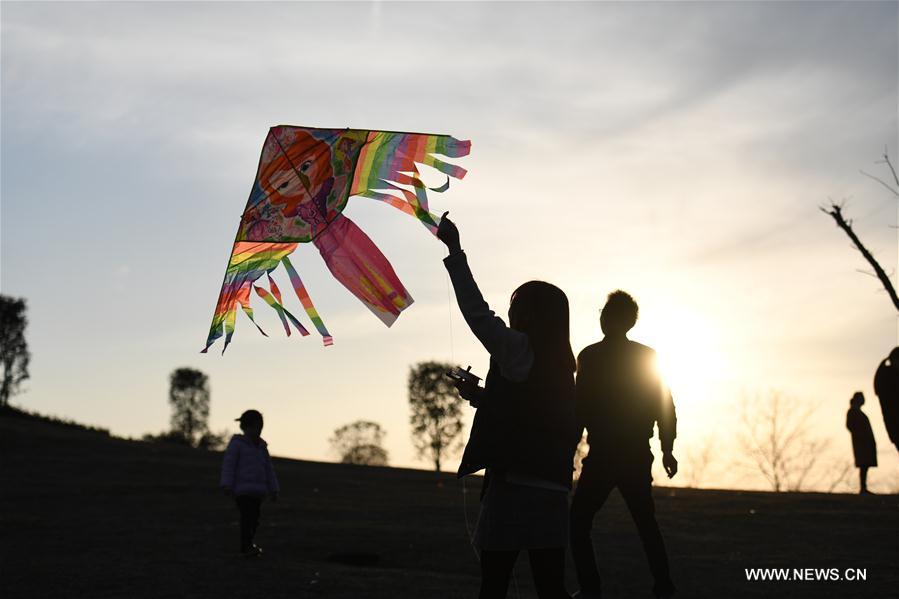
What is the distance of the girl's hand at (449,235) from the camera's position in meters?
4.53

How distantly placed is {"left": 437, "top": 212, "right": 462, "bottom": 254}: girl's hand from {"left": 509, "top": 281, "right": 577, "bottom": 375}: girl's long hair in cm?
42

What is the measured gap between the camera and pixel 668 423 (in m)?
7.48

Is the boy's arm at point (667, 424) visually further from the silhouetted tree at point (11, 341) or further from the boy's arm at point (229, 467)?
the silhouetted tree at point (11, 341)

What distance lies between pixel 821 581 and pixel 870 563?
1.29 metres

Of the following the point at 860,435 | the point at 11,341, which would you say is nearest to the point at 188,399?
the point at 11,341

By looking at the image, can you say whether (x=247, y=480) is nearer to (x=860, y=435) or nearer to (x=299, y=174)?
(x=299, y=174)

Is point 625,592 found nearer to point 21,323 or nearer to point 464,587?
point 464,587

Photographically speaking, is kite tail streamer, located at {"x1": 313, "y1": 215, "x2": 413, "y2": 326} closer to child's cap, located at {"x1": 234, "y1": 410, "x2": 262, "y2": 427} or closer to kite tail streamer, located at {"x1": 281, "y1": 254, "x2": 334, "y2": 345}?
kite tail streamer, located at {"x1": 281, "y1": 254, "x2": 334, "y2": 345}

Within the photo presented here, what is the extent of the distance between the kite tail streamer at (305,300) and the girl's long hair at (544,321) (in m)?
1.22

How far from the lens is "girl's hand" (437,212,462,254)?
453 cm

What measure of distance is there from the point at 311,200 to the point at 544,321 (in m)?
1.78

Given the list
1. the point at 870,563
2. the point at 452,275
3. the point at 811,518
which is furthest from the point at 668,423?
the point at 811,518

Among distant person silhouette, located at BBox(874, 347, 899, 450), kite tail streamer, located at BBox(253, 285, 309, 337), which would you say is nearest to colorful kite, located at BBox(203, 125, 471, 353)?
kite tail streamer, located at BBox(253, 285, 309, 337)

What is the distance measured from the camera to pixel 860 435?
1984 cm
